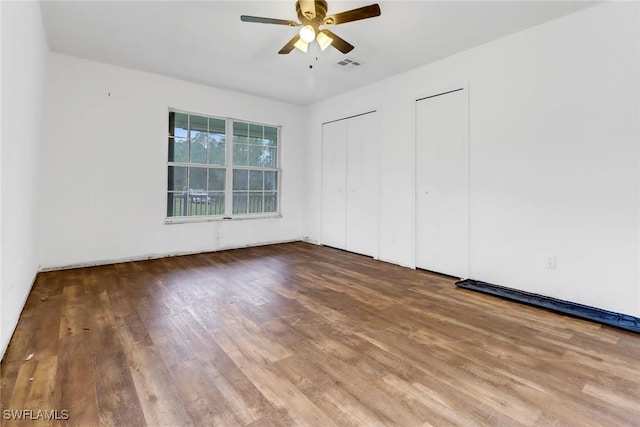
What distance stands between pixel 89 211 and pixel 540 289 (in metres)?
5.57

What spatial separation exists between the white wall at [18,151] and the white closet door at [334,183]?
403 cm

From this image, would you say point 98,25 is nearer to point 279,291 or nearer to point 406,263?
point 279,291

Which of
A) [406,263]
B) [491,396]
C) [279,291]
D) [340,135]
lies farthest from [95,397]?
[340,135]

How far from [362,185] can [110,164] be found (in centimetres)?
377

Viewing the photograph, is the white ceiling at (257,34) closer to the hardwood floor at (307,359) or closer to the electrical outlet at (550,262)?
the electrical outlet at (550,262)

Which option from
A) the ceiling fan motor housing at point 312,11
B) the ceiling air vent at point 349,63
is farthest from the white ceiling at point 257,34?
the ceiling fan motor housing at point 312,11

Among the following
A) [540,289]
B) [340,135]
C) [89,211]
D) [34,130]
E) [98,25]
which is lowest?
[540,289]

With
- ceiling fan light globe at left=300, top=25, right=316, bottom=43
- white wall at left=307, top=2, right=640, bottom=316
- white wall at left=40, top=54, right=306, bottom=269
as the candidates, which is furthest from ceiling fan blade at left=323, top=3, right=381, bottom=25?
white wall at left=40, top=54, right=306, bottom=269

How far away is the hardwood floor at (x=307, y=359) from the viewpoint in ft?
4.83

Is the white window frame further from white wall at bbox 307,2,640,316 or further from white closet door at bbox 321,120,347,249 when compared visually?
white wall at bbox 307,2,640,316

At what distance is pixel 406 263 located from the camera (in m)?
4.36

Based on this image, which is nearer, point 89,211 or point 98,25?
point 98,25

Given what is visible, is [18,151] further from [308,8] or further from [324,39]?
[324,39]
